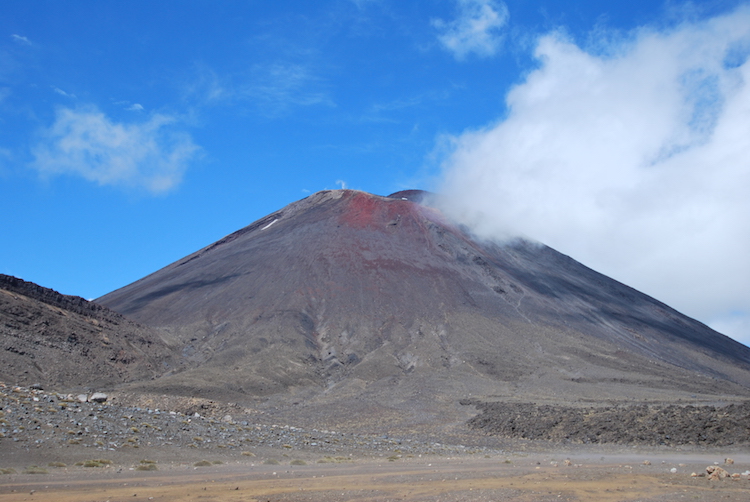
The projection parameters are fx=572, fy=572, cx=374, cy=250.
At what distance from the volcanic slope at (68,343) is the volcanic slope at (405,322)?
4.64m

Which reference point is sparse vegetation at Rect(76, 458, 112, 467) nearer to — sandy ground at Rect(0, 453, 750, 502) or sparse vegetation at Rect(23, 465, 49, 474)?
sandy ground at Rect(0, 453, 750, 502)

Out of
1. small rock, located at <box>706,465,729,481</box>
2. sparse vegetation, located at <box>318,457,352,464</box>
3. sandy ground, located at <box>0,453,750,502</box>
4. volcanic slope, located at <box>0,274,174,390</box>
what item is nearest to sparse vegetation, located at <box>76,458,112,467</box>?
sandy ground, located at <box>0,453,750,502</box>

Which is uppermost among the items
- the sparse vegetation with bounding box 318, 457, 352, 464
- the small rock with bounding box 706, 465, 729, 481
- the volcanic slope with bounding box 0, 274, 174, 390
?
the volcanic slope with bounding box 0, 274, 174, 390

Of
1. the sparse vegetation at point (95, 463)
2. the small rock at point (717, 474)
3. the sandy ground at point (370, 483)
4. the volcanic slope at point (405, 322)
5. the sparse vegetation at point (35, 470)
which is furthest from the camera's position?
the volcanic slope at point (405, 322)

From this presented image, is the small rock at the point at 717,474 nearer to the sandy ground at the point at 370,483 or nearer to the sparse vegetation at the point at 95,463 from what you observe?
the sandy ground at the point at 370,483

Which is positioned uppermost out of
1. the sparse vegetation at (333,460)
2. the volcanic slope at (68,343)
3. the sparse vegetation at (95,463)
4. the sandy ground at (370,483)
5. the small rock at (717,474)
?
the volcanic slope at (68,343)

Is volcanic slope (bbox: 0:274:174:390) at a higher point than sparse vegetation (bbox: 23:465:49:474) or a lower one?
higher

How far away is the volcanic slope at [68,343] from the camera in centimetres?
4616

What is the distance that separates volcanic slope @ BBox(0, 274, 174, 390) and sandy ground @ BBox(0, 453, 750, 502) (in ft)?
104

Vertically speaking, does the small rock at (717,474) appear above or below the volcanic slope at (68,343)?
below

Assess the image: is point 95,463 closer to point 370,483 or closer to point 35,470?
point 35,470

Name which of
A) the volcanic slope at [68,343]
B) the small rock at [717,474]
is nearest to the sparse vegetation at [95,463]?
the small rock at [717,474]

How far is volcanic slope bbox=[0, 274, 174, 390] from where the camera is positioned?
4616cm

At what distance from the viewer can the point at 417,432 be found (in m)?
38.1
